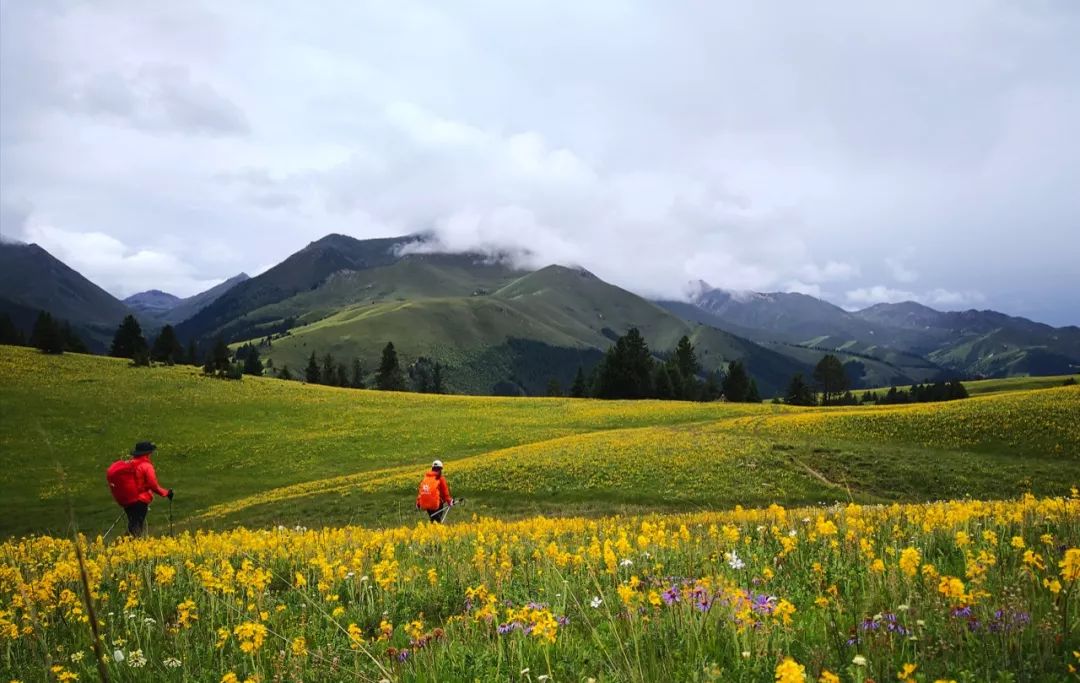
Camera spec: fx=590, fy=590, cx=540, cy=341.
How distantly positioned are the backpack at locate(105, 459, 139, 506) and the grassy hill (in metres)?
5.02

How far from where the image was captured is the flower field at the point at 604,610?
360cm

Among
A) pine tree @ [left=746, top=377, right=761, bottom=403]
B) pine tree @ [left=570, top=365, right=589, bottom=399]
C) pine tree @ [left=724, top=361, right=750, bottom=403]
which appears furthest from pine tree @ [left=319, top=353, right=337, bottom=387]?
pine tree @ [left=746, top=377, right=761, bottom=403]

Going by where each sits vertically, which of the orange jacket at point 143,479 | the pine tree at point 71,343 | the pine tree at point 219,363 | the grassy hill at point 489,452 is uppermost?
the pine tree at point 71,343

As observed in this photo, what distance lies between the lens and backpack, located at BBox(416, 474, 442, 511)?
1638 cm

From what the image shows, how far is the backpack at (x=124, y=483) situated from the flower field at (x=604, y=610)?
7.00m

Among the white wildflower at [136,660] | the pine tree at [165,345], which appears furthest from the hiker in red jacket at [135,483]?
the pine tree at [165,345]

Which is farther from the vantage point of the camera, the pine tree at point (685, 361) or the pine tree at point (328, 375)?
the pine tree at point (328, 375)

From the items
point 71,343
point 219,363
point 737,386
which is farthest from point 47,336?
point 737,386

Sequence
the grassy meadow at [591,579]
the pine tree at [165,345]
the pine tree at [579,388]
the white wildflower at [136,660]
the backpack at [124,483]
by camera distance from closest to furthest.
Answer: the grassy meadow at [591,579], the white wildflower at [136,660], the backpack at [124,483], the pine tree at [165,345], the pine tree at [579,388]

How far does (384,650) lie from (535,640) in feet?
4.19

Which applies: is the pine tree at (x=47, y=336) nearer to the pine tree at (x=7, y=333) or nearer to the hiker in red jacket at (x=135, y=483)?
the pine tree at (x=7, y=333)

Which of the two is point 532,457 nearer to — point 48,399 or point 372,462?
point 372,462

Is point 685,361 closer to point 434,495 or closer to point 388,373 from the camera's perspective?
point 388,373

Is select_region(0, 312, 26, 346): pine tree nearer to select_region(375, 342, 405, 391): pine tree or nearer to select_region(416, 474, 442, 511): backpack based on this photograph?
select_region(375, 342, 405, 391): pine tree
